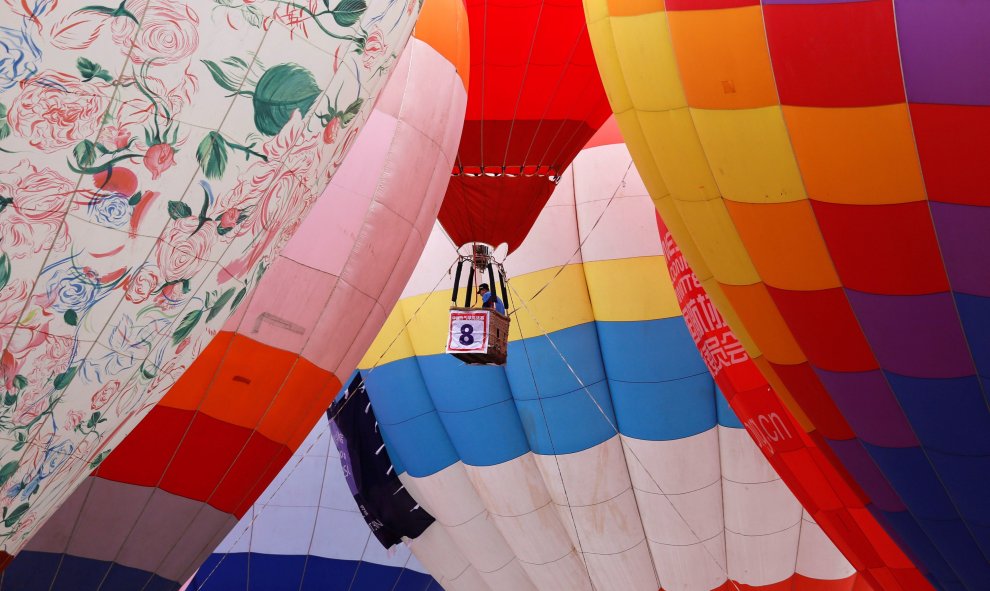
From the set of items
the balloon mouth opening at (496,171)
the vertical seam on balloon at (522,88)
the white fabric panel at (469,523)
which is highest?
the vertical seam on balloon at (522,88)

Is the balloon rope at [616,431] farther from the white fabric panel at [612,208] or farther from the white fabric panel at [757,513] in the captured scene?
the white fabric panel at [612,208]

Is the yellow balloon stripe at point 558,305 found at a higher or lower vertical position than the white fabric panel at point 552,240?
lower

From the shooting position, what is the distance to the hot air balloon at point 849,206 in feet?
11.8

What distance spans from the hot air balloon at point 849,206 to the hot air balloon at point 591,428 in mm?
2003

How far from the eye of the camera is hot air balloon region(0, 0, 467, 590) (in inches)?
169

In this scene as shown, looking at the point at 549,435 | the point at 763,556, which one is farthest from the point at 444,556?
the point at 763,556

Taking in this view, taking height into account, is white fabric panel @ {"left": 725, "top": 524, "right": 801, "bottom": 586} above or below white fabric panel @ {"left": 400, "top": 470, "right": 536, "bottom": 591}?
above

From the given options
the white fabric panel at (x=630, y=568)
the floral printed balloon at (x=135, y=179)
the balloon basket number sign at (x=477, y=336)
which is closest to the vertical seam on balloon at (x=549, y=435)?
the white fabric panel at (x=630, y=568)

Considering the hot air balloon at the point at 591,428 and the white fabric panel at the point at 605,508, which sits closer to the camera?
the hot air balloon at the point at 591,428

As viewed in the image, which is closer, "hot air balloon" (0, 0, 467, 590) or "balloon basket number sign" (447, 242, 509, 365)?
"hot air balloon" (0, 0, 467, 590)

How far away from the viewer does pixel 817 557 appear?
22.1 feet

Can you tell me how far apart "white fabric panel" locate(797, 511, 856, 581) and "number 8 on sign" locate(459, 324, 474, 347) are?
2235 millimetres

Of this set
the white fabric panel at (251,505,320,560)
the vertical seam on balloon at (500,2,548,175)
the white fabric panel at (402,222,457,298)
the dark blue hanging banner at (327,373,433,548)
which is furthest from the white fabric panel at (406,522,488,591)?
the vertical seam on balloon at (500,2,548,175)

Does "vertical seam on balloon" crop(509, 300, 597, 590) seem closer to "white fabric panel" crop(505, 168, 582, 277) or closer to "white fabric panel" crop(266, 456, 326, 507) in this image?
"white fabric panel" crop(505, 168, 582, 277)
